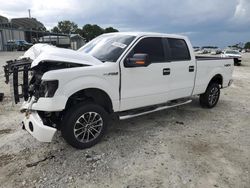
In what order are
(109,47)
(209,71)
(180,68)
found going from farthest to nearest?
(209,71) < (180,68) < (109,47)

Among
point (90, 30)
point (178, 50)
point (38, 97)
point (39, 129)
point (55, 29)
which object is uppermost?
point (55, 29)

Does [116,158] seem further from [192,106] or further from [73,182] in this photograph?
[192,106]

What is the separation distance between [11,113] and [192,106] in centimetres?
469

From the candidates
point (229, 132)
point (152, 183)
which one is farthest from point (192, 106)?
point (152, 183)

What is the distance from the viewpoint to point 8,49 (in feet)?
116

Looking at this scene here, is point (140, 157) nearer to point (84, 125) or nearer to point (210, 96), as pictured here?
point (84, 125)

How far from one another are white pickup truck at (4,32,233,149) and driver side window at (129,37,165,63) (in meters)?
0.01

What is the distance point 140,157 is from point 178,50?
103 inches

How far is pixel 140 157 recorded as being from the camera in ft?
12.0

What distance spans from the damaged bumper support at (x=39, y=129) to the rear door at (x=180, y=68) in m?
2.65

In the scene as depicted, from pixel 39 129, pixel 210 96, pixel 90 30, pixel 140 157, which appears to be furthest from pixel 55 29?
pixel 140 157

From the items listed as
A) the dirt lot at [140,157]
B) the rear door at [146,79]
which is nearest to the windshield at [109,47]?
the rear door at [146,79]

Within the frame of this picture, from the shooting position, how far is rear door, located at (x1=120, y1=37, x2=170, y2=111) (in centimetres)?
419

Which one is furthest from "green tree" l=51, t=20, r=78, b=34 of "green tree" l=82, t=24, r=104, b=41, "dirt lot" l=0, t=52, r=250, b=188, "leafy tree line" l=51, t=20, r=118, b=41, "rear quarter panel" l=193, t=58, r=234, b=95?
"dirt lot" l=0, t=52, r=250, b=188
